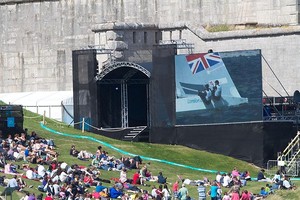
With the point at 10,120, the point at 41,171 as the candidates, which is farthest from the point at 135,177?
the point at 10,120

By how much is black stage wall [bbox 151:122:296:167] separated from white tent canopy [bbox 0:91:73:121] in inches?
293

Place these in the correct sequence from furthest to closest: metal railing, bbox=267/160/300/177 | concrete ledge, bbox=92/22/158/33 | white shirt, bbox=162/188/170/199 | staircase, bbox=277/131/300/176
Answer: concrete ledge, bbox=92/22/158/33
staircase, bbox=277/131/300/176
metal railing, bbox=267/160/300/177
white shirt, bbox=162/188/170/199

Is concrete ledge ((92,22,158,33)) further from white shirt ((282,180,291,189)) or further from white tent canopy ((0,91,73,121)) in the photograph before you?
white shirt ((282,180,291,189))

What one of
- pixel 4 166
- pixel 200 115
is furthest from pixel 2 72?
pixel 4 166

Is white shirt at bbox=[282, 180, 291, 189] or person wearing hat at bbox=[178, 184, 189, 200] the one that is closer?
person wearing hat at bbox=[178, 184, 189, 200]

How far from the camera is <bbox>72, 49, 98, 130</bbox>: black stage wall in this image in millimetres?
66875

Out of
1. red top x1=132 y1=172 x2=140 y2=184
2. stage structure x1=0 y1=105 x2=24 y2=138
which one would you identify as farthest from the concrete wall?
red top x1=132 y1=172 x2=140 y2=184

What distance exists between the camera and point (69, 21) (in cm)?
7562

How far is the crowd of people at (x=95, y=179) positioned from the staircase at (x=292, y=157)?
74.7 inches

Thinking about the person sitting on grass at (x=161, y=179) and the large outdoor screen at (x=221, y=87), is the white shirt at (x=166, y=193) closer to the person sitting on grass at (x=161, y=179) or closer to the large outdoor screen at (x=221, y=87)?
the person sitting on grass at (x=161, y=179)

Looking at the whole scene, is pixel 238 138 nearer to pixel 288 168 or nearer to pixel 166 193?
pixel 288 168

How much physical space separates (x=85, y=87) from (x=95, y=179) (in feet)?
45.0

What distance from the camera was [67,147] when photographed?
5991cm

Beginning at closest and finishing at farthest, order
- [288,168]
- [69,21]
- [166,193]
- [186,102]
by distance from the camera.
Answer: [166,193]
[288,168]
[186,102]
[69,21]
